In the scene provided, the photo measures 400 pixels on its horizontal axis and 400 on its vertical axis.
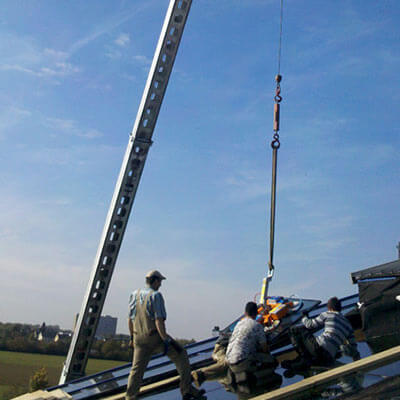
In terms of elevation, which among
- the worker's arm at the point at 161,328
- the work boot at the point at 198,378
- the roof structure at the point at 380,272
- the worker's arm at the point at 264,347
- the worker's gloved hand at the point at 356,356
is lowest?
the work boot at the point at 198,378

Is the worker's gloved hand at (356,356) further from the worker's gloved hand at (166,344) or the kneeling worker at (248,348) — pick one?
the worker's gloved hand at (166,344)

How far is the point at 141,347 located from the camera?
7.26 meters

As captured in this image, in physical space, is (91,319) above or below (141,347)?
above

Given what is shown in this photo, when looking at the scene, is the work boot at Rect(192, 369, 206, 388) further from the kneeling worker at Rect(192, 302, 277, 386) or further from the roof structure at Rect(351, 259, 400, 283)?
the roof structure at Rect(351, 259, 400, 283)

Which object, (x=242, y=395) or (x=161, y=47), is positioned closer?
(x=242, y=395)

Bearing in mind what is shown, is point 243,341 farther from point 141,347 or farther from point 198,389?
point 141,347

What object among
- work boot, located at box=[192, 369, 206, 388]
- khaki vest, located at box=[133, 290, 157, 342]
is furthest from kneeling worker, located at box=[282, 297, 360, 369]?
khaki vest, located at box=[133, 290, 157, 342]

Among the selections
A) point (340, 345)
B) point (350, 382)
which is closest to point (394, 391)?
point (350, 382)

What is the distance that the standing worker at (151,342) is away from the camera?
717 centimetres

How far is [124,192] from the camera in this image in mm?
13648

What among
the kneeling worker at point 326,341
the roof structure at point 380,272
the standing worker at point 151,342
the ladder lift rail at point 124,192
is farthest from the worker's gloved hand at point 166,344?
the ladder lift rail at point 124,192

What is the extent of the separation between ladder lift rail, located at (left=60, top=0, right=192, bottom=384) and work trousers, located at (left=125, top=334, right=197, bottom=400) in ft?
21.1

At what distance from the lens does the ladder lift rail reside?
13344mm

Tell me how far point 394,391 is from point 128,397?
3.63m
